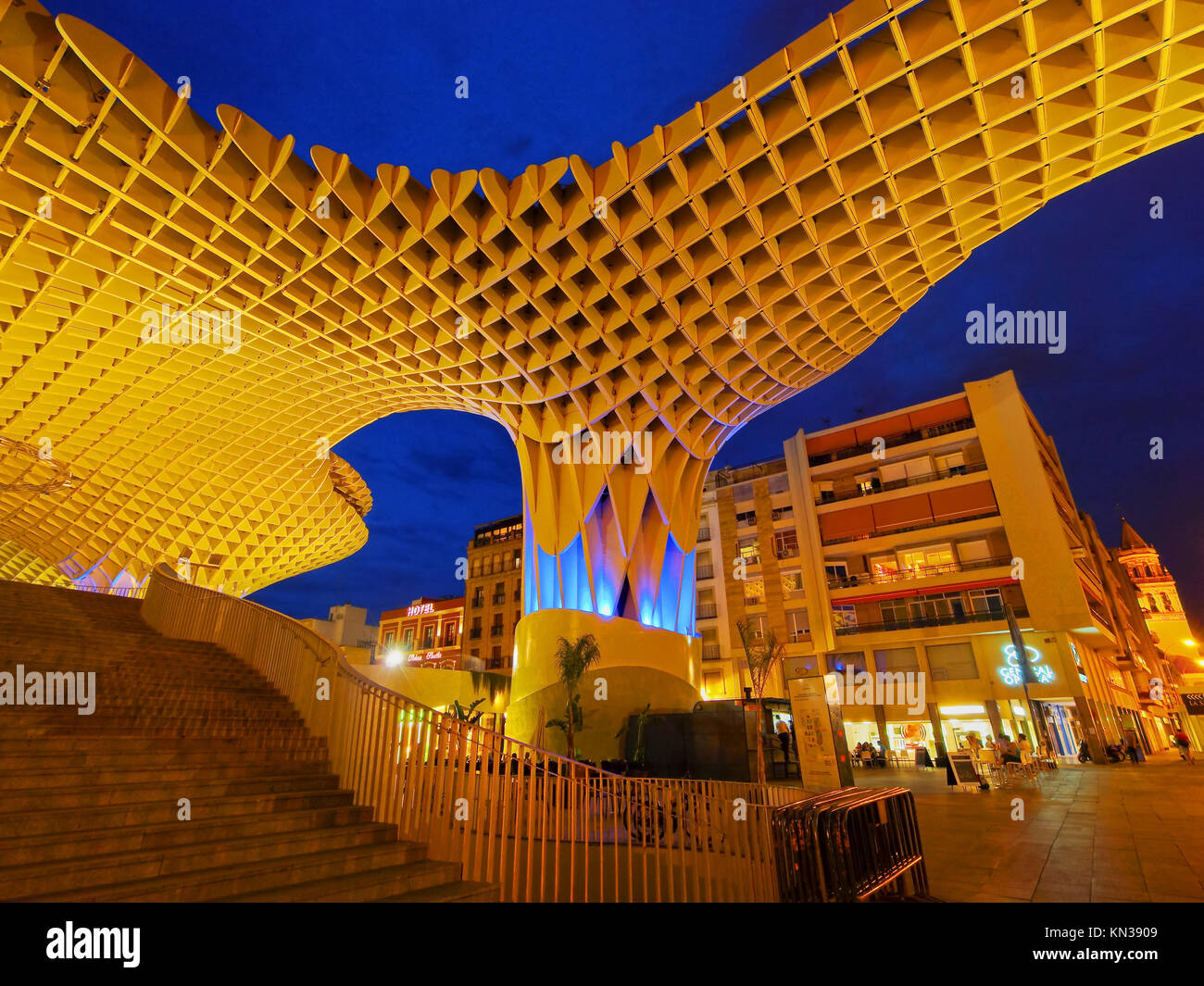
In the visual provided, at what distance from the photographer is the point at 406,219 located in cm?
1606

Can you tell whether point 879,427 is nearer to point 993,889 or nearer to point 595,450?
point 595,450

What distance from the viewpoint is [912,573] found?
113 feet

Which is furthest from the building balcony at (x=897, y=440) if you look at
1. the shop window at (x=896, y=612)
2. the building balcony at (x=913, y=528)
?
the shop window at (x=896, y=612)

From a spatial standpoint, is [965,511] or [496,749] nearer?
[496,749]

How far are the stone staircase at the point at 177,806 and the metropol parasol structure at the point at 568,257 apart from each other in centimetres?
1196

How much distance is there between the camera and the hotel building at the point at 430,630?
5719 cm

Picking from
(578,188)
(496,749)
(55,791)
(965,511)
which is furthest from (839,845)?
(965,511)

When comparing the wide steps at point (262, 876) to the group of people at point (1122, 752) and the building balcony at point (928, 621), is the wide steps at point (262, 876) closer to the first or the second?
the group of people at point (1122, 752)

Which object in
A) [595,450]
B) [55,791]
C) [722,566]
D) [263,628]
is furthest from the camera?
[722,566]

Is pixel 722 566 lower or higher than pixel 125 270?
lower

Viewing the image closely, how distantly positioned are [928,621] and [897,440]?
11.3 metres

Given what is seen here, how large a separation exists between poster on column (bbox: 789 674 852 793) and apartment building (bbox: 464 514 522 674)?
1527 inches

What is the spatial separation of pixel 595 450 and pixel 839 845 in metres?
18.4

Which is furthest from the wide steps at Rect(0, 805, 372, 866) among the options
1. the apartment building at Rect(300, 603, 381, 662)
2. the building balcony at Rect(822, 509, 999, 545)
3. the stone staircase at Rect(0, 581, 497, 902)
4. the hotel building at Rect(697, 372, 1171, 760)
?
the apartment building at Rect(300, 603, 381, 662)
